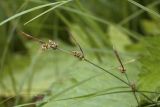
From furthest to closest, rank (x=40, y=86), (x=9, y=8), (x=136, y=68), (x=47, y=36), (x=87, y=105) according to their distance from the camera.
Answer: (x=47, y=36) < (x=9, y=8) < (x=40, y=86) < (x=136, y=68) < (x=87, y=105)

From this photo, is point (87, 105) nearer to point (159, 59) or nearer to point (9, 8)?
point (159, 59)

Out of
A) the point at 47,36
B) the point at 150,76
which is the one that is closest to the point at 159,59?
the point at 150,76

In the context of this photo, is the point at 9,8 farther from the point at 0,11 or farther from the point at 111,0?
the point at 111,0

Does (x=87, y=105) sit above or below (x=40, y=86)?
below

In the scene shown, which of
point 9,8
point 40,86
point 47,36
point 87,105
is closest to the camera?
point 87,105

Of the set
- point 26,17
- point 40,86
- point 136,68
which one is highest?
point 26,17

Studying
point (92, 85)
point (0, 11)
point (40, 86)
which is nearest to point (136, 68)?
point (92, 85)

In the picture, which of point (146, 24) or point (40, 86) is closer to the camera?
point (40, 86)
